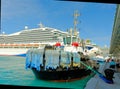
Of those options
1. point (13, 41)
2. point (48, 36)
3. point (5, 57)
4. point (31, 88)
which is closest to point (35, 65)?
point (31, 88)

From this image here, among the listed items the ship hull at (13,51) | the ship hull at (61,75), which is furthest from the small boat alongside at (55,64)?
the ship hull at (13,51)

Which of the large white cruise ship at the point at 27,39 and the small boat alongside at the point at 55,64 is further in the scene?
the large white cruise ship at the point at 27,39

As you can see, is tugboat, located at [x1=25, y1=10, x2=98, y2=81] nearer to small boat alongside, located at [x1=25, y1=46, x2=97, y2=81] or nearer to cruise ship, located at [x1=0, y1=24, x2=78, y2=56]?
small boat alongside, located at [x1=25, y1=46, x2=97, y2=81]

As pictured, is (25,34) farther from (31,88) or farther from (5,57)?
(31,88)

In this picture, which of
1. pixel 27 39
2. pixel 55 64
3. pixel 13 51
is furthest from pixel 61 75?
pixel 13 51

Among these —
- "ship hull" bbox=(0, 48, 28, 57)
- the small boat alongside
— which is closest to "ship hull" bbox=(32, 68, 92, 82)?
the small boat alongside

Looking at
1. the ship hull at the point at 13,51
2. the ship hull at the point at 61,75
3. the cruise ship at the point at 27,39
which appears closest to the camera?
the ship hull at the point at 61,75

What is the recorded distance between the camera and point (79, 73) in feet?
28.1

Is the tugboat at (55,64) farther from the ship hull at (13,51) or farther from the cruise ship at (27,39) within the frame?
the ship hull at (13,51)

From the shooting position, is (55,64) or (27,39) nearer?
(55,64)

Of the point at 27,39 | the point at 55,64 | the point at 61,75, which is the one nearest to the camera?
the point at 61,75

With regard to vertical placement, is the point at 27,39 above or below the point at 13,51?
above

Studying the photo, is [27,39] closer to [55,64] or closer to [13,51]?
[13,51]

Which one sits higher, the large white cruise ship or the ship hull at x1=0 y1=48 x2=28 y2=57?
the large white cruise ship
